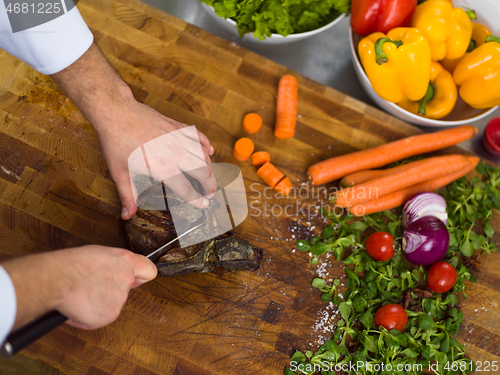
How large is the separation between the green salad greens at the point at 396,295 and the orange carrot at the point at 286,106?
0.58 m

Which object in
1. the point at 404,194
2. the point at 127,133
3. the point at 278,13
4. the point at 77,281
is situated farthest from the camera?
the point at 404,194

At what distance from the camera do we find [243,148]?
201 cm

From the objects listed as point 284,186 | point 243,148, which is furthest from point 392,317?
point 243,148

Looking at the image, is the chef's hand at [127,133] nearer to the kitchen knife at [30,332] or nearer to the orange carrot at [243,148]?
the orange carrot at [243,148]

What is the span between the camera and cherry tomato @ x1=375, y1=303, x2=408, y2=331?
1901 millimetres

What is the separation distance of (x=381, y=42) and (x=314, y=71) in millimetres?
573

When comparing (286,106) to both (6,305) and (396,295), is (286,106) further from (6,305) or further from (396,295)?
(6,305)

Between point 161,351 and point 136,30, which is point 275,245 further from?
point 136,30

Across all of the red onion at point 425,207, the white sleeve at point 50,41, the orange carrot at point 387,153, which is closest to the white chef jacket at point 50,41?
the white sleeve at point 50,41

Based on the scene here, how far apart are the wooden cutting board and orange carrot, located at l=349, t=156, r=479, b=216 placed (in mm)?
298

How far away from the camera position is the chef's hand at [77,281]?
110 centimetres

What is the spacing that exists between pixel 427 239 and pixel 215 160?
1.34 metres

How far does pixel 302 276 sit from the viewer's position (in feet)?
6.66

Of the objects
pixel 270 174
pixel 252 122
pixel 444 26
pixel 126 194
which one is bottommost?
pixel 270 174
